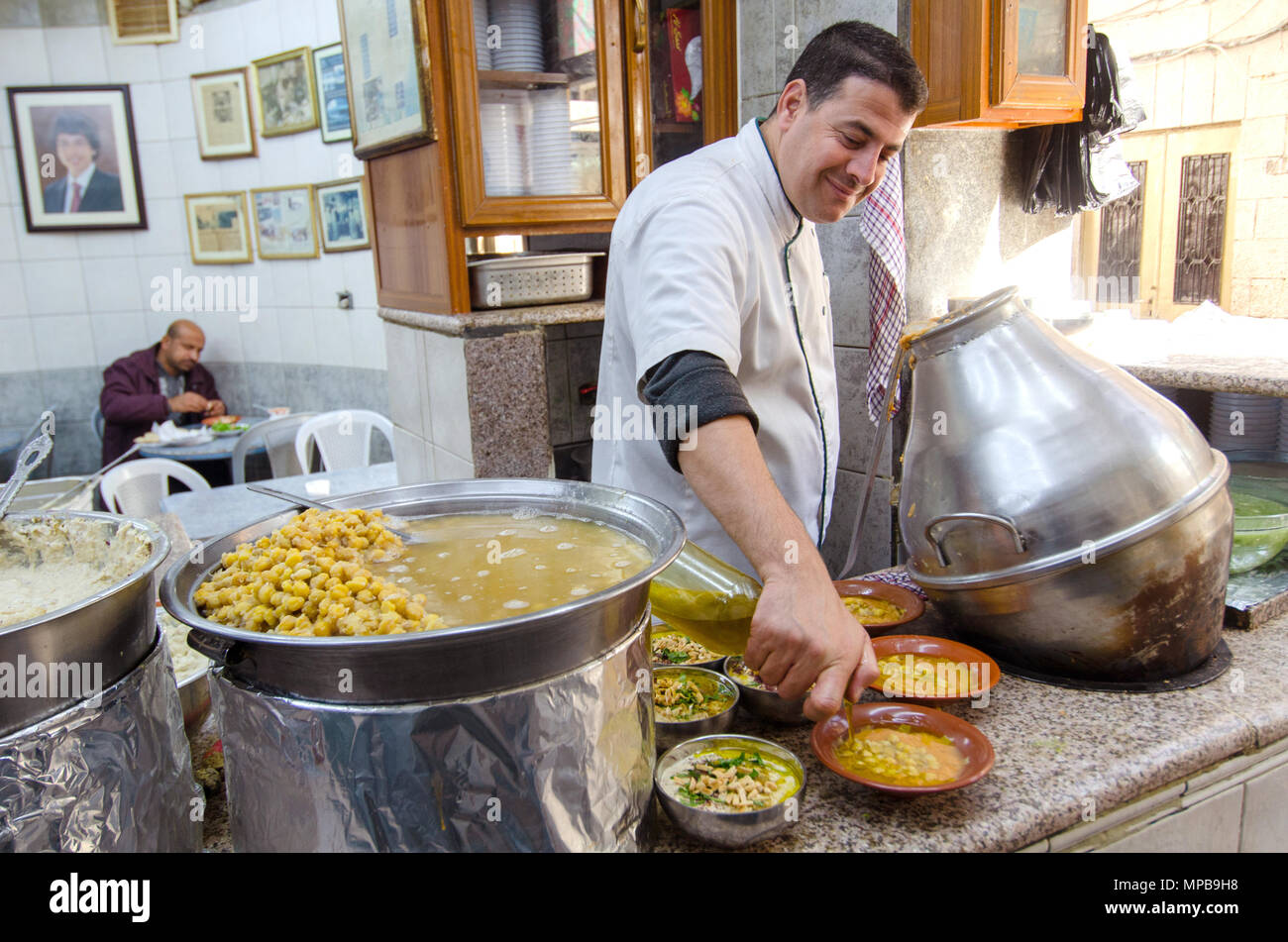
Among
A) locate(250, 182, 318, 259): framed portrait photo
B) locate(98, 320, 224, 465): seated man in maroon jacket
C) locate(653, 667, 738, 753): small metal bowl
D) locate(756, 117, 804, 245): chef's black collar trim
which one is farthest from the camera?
locate(250, 182, 318, 259): framed portrait photo

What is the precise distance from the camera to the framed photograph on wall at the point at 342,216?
20.8 feet

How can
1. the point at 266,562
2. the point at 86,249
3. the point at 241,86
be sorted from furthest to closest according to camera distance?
the point at 86,249 < the point at 241,86 < the point at 266,562

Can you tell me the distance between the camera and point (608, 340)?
212 centimetres

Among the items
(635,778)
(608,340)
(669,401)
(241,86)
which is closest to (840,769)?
(635,778)

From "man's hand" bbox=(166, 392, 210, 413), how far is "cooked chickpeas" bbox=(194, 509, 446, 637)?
5825mm

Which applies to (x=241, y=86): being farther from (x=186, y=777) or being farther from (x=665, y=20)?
(x=186, y=777)

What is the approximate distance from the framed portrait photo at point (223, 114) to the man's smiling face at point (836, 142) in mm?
6316

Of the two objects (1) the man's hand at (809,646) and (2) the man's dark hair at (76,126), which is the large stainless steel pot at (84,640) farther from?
(2) the man's dark hair at (76,126)

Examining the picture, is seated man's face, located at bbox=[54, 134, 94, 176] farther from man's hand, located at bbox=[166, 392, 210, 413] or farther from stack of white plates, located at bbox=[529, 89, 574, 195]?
Answer: stack of white plates, located at bbox=[529, 89, 574, 195]

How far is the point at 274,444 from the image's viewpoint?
5.63m

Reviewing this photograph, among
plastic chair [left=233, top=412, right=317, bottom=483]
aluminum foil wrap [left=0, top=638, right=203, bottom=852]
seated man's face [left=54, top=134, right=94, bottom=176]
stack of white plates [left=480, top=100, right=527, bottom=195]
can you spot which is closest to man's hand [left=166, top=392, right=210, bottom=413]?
plastic chair [left=233, top=412, right=317, bottom=483]

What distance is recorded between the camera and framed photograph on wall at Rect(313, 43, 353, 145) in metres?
6.19

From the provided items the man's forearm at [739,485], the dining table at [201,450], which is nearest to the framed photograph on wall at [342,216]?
the dining table at [201,450]
